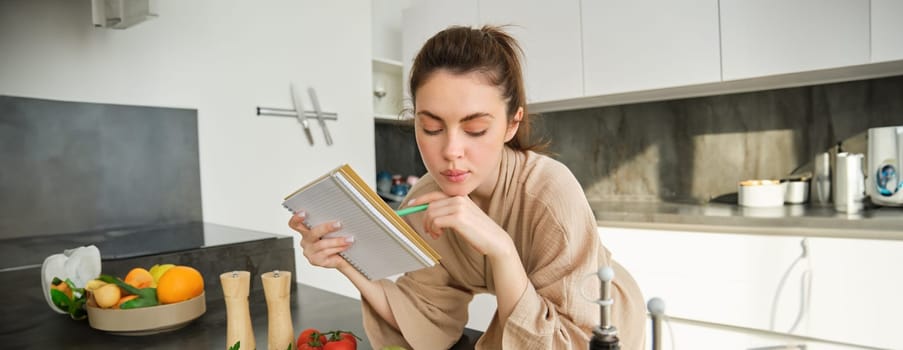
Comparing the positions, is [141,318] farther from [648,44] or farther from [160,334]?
[648,44]

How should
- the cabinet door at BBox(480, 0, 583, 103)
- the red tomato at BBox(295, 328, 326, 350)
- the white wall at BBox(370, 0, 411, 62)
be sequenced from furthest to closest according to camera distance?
the white wall at BBox(370, 0, 411, 62) → the cabinet door at BBox(480, 0, 583, 103) → the red tomato at BBox(295, 328, 326, 350)

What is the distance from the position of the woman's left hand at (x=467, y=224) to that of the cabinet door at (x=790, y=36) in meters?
1.69

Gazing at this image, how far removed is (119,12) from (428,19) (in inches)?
63.2

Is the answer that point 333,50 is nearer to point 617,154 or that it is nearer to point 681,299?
point 617,154

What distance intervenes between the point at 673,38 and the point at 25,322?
2246 mm

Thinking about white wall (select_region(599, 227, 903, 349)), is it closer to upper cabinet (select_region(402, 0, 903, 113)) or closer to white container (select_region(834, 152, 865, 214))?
white container (select_region(834, 152, 865, 214))

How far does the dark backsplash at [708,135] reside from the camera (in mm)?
2098

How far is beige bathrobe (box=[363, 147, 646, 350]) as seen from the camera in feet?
2.52

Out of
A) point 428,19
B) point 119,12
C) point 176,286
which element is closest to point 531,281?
point 176,286

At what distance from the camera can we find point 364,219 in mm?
695

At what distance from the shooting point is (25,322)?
104cm

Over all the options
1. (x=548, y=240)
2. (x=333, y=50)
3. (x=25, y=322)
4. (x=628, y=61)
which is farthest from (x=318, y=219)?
(x=333, y=50)

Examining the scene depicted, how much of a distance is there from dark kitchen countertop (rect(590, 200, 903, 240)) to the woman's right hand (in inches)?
61.1

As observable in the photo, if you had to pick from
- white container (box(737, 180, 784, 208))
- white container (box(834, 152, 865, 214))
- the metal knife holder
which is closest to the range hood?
the metal knife holder
